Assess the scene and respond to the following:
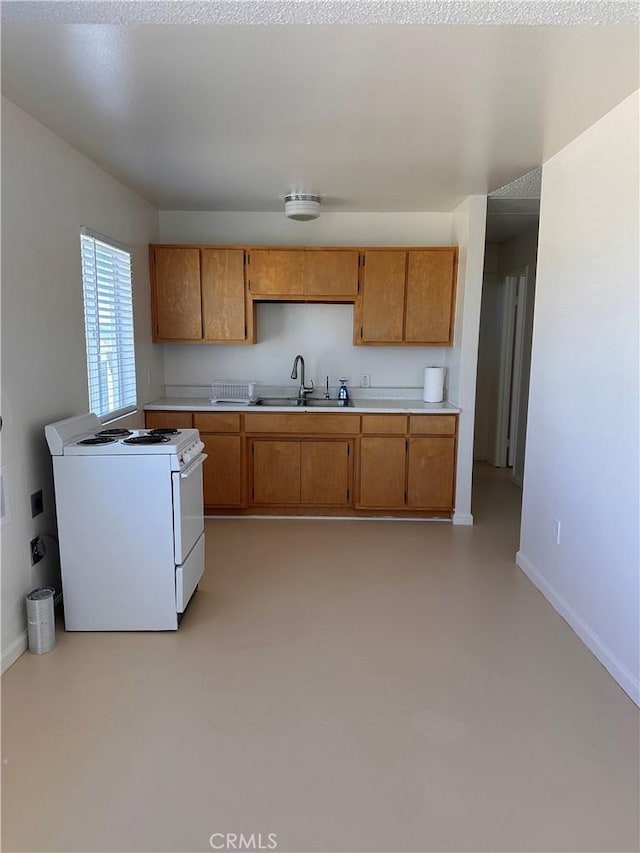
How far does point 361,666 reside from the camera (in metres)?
2.52

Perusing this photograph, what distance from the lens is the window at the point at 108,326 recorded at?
3377 millimetres

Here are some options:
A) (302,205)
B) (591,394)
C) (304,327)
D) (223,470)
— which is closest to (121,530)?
(223,470)

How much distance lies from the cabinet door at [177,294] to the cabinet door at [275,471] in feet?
3.55

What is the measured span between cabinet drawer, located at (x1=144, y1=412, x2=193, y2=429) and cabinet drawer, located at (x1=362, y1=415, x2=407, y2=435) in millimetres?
1394

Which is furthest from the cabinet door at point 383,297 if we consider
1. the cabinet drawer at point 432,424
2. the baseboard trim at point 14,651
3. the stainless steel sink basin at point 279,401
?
the baseboard trim at point 14,651

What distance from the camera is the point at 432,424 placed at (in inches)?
173

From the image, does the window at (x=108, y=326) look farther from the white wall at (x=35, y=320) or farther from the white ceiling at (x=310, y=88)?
the white ceiling at (x=310, y=88)

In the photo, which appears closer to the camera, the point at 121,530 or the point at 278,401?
the point at 121,530

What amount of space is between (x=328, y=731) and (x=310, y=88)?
2488 mm

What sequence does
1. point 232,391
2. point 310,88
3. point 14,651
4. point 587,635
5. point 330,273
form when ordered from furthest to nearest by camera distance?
point 232,391 < point 330,273 < point 587,635 < point 14,651 < point 310,88

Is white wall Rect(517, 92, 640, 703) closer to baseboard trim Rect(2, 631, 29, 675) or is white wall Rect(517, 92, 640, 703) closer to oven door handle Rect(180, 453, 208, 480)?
oven door handle Rect(180, 453, 208, 480)

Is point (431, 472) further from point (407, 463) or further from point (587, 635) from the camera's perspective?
point (587, 635)

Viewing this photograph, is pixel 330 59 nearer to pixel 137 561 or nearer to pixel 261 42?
pixel 261 42

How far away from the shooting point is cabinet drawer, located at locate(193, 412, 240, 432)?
4.43 metres
